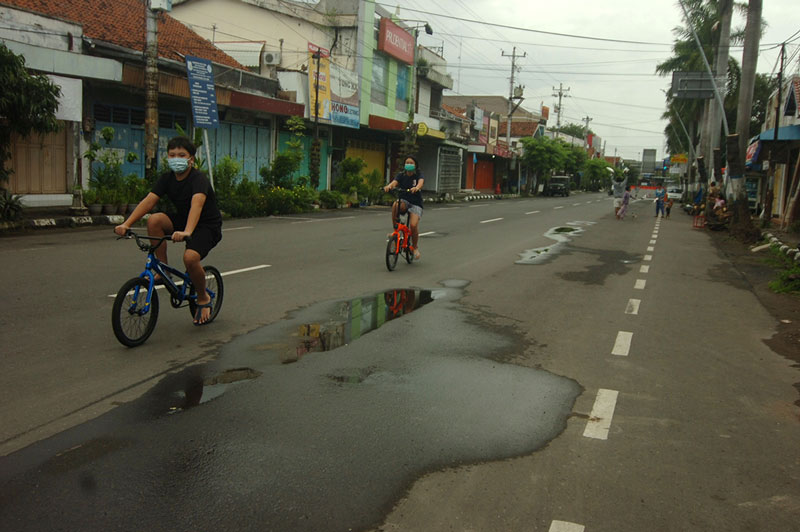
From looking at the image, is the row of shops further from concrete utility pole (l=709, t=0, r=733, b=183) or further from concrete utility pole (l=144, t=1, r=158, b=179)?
concrete utility pole (l=709, t=0, r=733, b=183)

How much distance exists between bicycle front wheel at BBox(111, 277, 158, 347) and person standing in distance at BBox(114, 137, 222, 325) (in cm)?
49

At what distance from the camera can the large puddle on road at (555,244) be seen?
13.3 meters

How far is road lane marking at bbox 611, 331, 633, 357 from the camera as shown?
21.2 ft

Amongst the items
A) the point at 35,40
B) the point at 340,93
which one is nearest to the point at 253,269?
the point at 35,40

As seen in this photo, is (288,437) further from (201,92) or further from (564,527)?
(201,92)

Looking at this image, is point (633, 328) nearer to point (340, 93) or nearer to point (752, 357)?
point (752, 357)

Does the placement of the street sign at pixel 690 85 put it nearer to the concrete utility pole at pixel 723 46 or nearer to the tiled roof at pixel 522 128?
the concrete utility pole at pixel 723 46

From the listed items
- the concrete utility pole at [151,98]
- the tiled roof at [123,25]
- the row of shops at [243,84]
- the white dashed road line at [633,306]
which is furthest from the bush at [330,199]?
the white dashed road line at [633,306]

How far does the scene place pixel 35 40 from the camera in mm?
17578

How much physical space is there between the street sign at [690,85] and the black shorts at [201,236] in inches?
1183

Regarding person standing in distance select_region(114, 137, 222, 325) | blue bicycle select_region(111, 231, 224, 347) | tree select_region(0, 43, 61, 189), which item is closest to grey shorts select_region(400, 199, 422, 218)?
person standing in distance select_region(114, 137, 222, 325)

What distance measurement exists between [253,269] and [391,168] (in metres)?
34.2

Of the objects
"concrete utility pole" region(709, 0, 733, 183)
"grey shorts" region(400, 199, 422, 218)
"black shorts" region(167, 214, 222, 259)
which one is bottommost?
"black shorts" region(167, 214, 222, 259)

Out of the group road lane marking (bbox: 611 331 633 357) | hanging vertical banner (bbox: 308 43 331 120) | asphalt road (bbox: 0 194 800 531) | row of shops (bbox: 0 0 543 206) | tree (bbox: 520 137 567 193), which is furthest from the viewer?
tree (bbox: 520 137 567 193)
